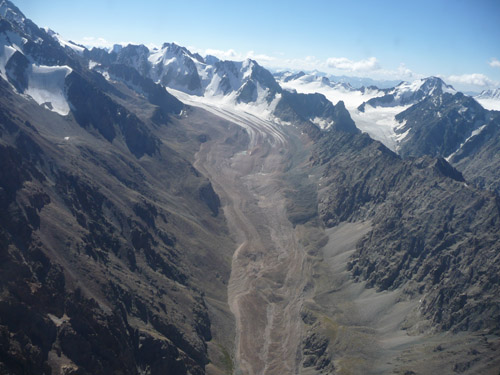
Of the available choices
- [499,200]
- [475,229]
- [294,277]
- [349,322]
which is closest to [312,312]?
[349,322]

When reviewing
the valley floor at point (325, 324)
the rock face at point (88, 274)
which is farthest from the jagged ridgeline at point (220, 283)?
the valley floor at point (325, 324)

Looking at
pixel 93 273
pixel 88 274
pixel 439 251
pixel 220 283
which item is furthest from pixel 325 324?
pixel 88 274

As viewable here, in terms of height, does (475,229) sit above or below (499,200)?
below

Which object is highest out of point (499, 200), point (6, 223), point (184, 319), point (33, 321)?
point (499, 200)

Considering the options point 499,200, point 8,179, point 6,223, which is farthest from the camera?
point 499,200

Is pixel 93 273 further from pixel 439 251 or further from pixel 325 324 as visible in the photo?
pixel 439 251

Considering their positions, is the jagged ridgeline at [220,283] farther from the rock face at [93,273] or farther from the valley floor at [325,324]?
the valley floor at [325,324]

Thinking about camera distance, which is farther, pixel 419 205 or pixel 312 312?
pixel 419 205

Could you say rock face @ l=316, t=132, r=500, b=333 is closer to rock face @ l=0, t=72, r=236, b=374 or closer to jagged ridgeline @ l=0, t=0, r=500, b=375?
jagged ridgeline @ l=0, t=0, r=500, b=375

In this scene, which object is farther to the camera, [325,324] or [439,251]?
[439,251]

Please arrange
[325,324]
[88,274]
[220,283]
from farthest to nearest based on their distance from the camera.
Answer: [220,283], [325,324], [88,274]

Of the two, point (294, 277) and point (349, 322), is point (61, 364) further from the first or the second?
point (294, 277)
